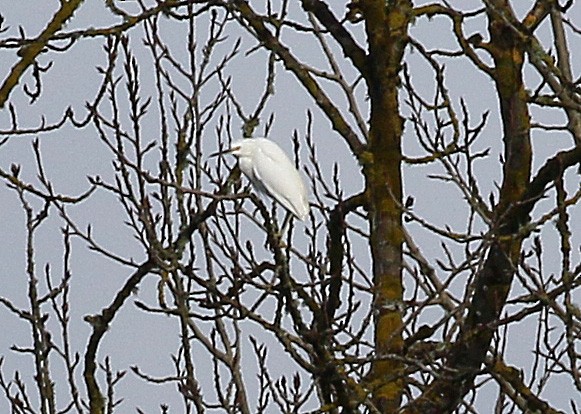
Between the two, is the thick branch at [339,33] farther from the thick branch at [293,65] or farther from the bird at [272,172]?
the bird at [272,172]

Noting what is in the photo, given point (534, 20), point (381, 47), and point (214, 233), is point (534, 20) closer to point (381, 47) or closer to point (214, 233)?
point (381, 47)

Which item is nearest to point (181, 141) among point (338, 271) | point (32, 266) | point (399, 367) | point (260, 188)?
point (260, 188)

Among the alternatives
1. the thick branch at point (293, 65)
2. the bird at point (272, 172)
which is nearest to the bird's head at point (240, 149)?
the bird at point (272, 172)

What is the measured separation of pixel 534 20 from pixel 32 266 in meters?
2.84

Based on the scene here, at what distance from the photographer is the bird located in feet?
21.7

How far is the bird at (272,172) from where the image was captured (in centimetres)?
662

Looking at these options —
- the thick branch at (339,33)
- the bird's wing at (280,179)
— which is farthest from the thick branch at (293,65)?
the bird's wing at (280,179)

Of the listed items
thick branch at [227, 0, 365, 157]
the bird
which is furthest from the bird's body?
thick branch at [227, 0, 365, 157]

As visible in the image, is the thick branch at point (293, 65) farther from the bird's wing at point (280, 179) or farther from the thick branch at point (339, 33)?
the bird's wing at point (280, 179)

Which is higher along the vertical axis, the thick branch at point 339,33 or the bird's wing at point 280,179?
the bird's wing at point 280,179

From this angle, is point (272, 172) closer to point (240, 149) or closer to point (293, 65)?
point (240, 149)

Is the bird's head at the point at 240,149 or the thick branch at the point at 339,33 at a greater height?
the bird's head at the point at 240,149

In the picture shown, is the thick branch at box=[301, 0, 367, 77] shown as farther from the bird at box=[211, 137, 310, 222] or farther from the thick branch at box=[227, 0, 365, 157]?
the bird at box=[211, 137, 310, 222]

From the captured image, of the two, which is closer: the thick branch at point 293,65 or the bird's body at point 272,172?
the thick branch at point 293,65
